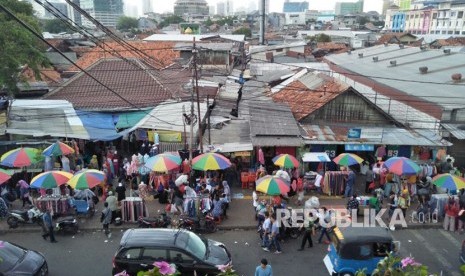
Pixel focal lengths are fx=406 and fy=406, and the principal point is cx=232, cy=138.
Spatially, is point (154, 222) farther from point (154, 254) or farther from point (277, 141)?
point (277, 141)

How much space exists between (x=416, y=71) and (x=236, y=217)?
848 inches

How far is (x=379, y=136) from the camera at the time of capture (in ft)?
61.9

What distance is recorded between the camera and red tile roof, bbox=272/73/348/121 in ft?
68.4

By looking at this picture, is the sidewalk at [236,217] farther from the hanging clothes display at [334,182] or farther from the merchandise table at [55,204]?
the merchandise table at [55,204]

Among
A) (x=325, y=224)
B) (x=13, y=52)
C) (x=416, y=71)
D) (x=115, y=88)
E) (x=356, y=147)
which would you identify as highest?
(x=13, y=52)

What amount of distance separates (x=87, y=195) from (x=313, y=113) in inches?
457

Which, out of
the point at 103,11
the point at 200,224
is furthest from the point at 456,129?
the point at 103,11

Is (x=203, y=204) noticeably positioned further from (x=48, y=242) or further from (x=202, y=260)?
(x=48, y=242)

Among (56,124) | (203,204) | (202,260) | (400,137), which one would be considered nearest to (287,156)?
(203,204)

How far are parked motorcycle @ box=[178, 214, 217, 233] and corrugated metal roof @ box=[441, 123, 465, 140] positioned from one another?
482 inches

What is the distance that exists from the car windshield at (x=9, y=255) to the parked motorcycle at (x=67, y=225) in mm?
2653

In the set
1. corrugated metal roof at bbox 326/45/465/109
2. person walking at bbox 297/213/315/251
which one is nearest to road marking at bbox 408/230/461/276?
person walking at bbox 297/213/315/251

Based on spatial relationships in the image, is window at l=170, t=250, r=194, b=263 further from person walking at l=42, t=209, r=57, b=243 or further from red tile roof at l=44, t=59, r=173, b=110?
red tile roof at l=44, t=59, r=173, b=110

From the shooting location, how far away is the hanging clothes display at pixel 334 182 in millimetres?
16828
